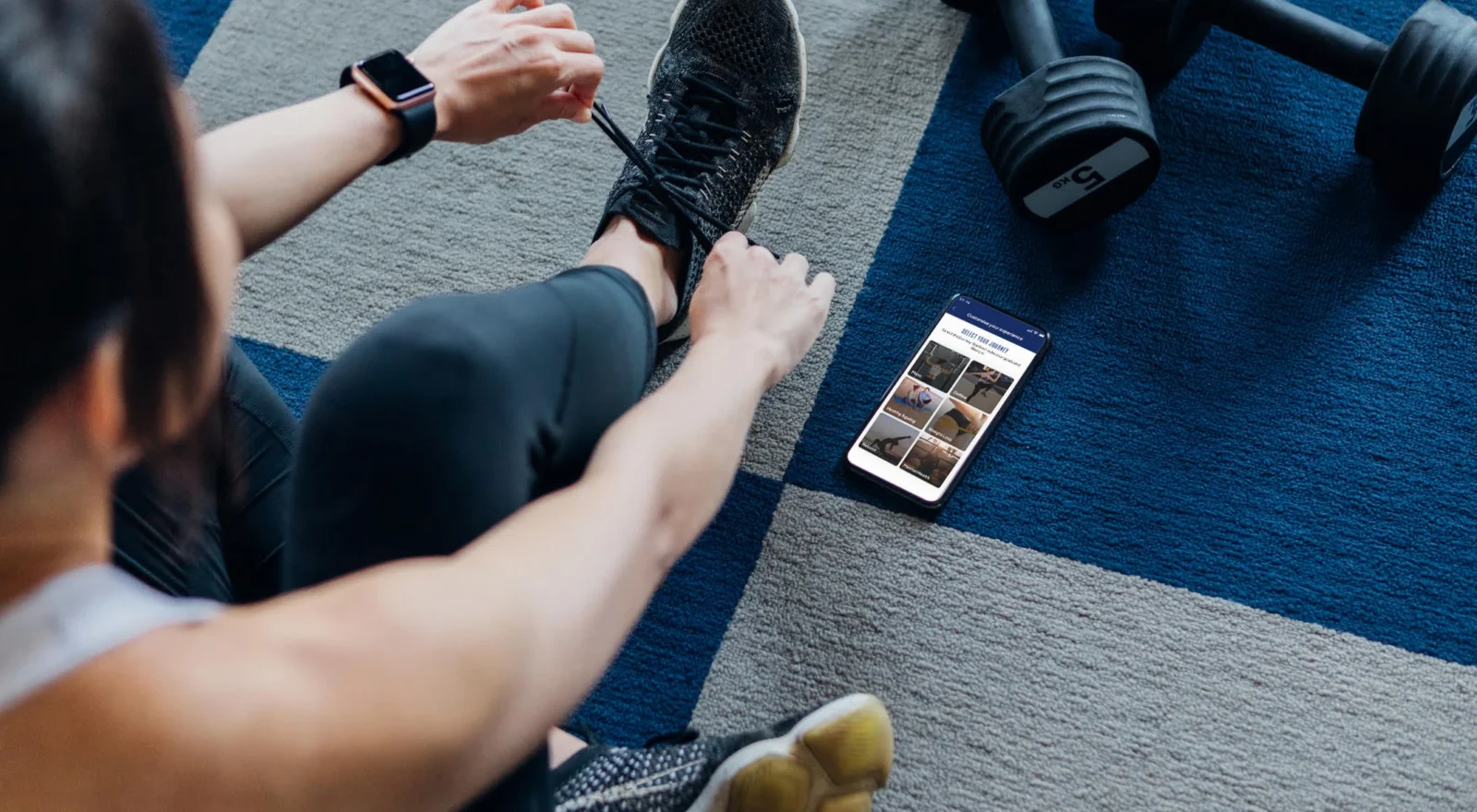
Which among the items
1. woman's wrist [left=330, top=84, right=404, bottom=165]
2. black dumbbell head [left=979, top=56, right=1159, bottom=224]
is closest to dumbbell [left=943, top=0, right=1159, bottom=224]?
black dumbbell head [left=979, top=56, right=1159, bottom=224]

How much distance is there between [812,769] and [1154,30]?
0.81 metres

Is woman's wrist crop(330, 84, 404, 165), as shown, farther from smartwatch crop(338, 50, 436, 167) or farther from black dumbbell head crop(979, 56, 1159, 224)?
black dumbbell head crop(979, 56, 1159, 224)

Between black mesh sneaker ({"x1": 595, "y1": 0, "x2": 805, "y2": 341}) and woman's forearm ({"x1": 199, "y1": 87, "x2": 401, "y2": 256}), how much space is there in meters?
0.28

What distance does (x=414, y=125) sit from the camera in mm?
798

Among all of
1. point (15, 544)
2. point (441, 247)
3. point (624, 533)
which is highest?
point (15, 544)

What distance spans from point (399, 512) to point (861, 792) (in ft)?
1.48

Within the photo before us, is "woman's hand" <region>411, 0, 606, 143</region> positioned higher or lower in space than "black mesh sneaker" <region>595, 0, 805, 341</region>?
higher

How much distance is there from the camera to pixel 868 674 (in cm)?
94

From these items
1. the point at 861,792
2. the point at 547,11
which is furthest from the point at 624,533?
the point at 547,11

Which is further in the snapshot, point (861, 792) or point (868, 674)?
point (868, 674)

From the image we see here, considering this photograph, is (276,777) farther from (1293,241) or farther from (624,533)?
(1293,241)

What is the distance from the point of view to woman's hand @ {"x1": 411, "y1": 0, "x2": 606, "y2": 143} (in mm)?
835

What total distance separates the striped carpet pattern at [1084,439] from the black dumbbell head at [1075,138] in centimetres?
6

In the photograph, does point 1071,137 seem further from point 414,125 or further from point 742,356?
point 414,125
